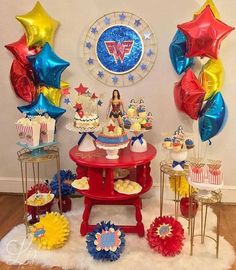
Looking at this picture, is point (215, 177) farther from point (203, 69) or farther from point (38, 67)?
point (38, 67)

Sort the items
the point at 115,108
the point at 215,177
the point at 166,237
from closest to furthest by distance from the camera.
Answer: the point at 215,177
the point at 166,237
the point at 115,108

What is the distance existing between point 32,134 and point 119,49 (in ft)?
2.89

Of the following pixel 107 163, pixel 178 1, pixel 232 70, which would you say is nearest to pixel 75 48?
pixel 178 1

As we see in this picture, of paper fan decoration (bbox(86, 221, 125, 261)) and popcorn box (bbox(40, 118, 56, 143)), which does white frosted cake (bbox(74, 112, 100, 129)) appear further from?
paper fan decoration (bbox(86, 221, 125, 261))

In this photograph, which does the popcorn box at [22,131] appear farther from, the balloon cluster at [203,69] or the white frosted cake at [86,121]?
the balloon cluster at [203,69]

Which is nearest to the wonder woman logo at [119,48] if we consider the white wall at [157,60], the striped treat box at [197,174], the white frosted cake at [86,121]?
the white wall at [157,60]

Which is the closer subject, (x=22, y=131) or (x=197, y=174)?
(x=197, y=174)

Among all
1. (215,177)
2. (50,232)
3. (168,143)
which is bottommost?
(50,232)

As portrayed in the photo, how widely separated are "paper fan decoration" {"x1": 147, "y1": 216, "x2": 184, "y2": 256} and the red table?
169mm

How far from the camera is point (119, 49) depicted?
2.46 metres

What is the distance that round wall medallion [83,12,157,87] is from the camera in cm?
243

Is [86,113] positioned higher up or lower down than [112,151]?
higher up

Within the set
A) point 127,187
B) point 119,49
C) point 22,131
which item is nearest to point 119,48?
point 119,49

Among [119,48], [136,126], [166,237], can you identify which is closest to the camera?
[166,237]
